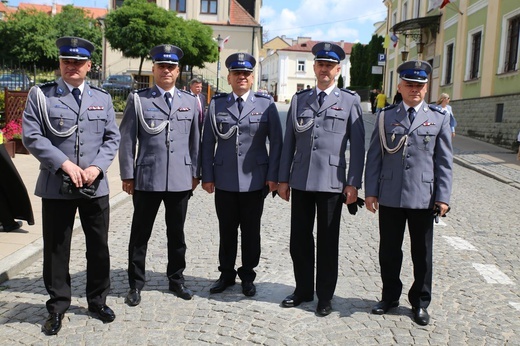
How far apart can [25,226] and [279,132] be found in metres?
3.73

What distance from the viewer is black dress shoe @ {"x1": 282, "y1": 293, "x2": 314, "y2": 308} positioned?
13.9 ft

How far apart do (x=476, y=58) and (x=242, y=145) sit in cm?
1844

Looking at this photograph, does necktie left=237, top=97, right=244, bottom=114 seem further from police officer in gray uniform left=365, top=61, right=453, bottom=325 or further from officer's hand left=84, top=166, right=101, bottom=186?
officer's hand left=84, top=166, right=101, bottom=186

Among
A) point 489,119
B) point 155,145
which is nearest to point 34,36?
point 489,119

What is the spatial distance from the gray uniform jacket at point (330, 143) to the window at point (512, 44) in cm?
1456

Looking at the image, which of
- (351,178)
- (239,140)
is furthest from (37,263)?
(351,178)

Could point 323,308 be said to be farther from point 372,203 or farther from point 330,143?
point 330,143

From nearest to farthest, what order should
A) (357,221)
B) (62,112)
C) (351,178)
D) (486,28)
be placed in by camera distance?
(62,112) → (351,178) → (357,221) → (486,28)

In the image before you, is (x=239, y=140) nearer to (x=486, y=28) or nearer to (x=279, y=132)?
(x=279, y=132)

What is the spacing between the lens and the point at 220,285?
4574mm

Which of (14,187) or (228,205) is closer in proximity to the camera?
(228,205)

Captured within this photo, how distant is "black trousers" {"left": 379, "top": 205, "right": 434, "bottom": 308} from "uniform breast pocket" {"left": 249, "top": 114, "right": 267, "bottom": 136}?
1213mm

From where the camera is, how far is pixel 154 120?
4.30 metres

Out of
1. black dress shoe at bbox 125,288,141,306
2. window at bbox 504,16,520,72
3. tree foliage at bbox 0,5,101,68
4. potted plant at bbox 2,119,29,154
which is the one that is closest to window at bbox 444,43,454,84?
window at bbox 504,16,520,72
